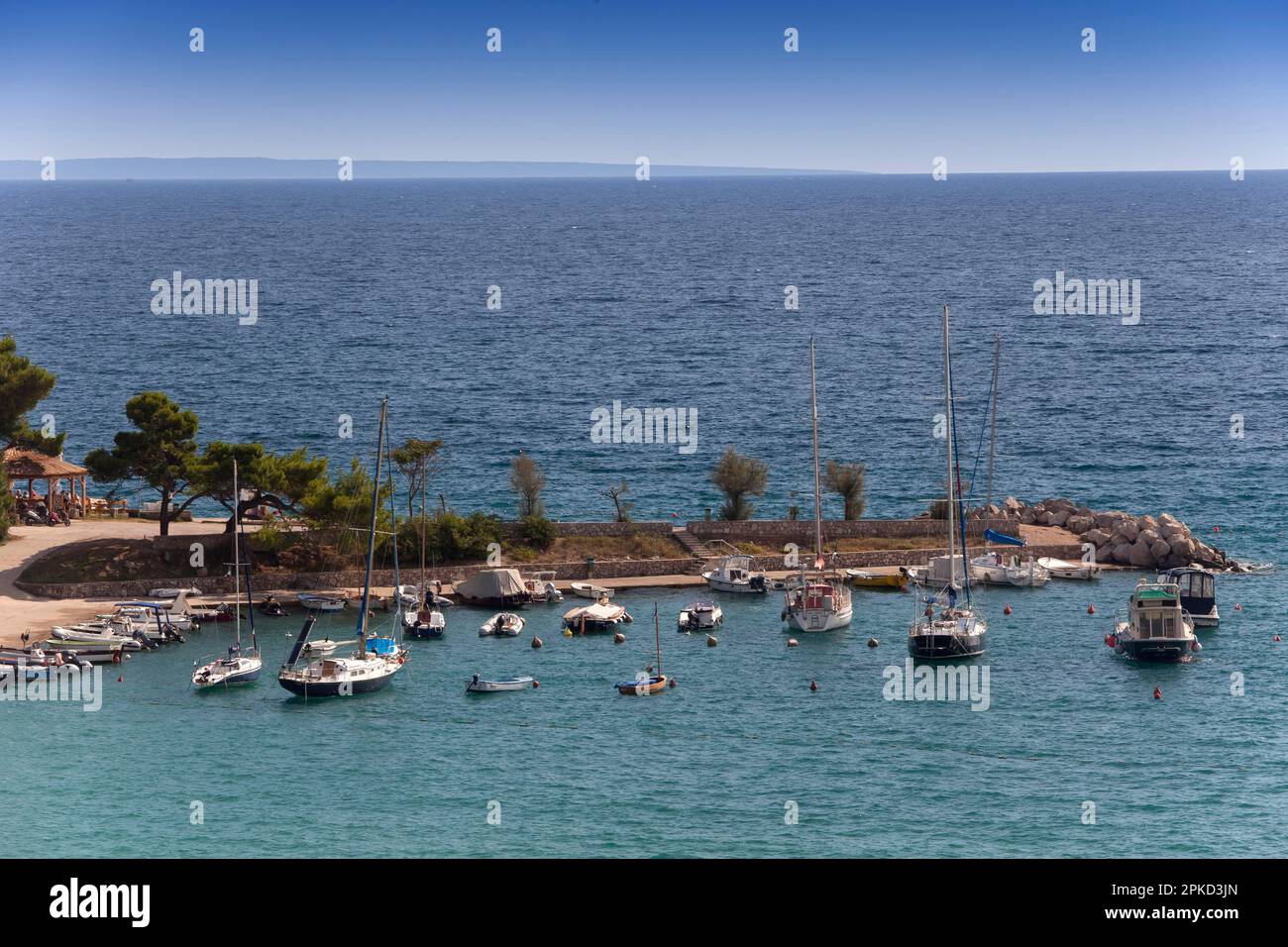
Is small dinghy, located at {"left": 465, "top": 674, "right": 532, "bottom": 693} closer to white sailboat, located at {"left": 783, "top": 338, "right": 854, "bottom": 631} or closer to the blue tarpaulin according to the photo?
white sailboat, located at {"left": 783, "top": 338, "right": 854, "bottom": 631}

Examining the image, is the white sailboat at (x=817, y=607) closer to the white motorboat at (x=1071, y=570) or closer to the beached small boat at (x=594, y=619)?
the beached small boat at (x=594, y=619)

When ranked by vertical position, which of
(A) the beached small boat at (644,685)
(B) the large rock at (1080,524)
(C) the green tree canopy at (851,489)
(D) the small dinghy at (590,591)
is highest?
(C) the green tree canopy at (851,489)

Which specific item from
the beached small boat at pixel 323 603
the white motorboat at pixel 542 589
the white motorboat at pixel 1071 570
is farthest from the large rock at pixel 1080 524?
the beached small boat at pixel 323 603

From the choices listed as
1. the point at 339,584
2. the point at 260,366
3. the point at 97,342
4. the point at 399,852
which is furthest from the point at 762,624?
the point at 97,342

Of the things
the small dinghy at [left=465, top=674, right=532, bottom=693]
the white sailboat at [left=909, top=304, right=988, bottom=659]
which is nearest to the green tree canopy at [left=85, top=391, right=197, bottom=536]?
the small dinghy at [left=465, top=674, right=532, bottom=693]

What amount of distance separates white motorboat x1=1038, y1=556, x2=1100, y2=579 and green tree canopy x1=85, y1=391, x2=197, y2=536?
4184cm

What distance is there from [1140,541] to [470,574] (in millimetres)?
33895

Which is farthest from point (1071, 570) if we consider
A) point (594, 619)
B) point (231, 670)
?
point (231, 670)

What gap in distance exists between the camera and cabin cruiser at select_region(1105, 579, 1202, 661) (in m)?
61.8

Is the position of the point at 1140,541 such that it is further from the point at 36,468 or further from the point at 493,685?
the point at 36,468

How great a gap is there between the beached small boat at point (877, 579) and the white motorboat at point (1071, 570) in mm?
7208

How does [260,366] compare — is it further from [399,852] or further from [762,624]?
[399,852]

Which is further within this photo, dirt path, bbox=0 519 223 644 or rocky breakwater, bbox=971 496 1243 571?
rocky breakwater, bbox=971 496 1243 571

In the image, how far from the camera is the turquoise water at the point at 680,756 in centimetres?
4481
